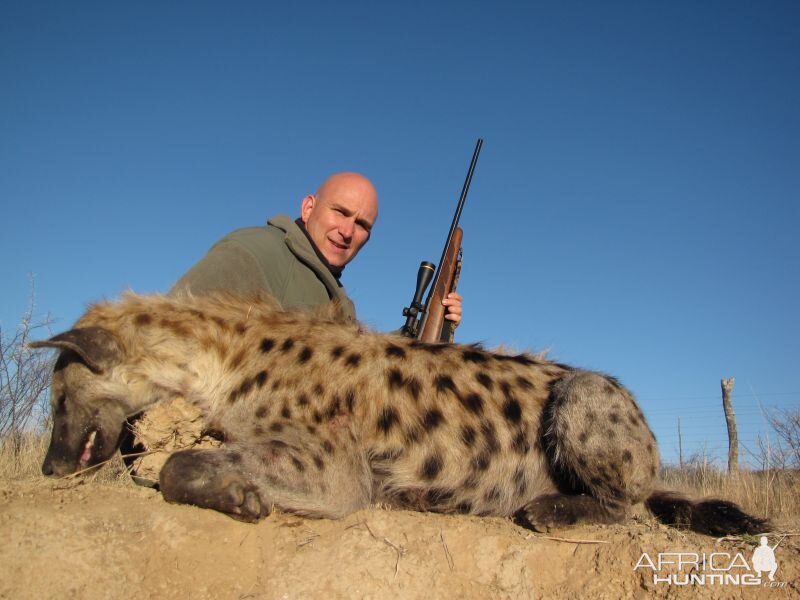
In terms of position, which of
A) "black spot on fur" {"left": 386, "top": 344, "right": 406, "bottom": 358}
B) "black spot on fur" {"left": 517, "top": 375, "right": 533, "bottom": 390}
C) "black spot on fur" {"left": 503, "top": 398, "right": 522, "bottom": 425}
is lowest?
"black spot on fur" {"left": 503, "top": 398, "right": 522, "bottom": 425}

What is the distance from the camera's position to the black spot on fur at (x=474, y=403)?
13.4 feet

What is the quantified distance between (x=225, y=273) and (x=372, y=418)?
78.9 inches

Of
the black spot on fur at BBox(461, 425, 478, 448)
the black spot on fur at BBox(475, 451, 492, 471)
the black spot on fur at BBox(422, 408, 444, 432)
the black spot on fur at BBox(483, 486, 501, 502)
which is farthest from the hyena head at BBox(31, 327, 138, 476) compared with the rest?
the black spot on fur at BBox(483, 486, 501, 502)

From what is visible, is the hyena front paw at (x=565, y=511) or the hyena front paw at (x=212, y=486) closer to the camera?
the hyena front paw at (x=212, y=486)

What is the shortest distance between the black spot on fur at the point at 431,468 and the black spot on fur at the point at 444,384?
42 centimetres

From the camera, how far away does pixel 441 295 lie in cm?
714

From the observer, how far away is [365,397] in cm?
398

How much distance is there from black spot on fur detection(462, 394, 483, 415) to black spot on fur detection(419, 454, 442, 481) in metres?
0.38

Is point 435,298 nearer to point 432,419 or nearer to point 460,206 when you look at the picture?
point 460,206

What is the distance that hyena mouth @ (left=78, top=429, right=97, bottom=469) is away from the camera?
3947 millimetres

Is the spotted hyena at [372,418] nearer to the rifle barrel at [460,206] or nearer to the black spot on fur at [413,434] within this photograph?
the black spot on fur at [413,434]

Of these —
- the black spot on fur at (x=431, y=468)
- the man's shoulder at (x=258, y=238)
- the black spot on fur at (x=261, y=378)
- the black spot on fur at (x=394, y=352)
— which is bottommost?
the black spot on fur at (x=431, y=468)

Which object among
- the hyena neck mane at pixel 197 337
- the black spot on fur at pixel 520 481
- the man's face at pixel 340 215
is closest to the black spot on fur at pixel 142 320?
the hyena neck mane at pixel 197 337

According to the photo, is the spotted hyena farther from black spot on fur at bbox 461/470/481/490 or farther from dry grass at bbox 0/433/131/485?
dry grass at bbox 0/433/131/485
